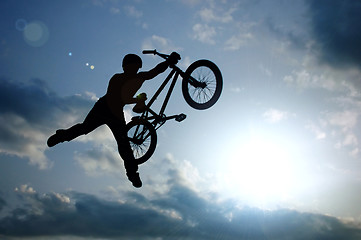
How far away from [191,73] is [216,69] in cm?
69

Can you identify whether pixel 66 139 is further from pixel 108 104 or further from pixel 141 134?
pixel 141 134

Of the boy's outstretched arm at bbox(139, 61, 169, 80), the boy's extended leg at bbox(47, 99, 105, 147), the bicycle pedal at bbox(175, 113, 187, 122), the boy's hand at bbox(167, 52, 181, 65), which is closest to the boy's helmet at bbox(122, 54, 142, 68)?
the boy's outstretched arm at bbox(139, 61, 169, 80)

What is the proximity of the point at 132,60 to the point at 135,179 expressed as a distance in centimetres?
293

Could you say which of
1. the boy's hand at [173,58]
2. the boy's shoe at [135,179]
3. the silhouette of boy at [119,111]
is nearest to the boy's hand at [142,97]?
the silhouette of boy at [119,111]

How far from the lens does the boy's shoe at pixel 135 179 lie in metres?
7.14

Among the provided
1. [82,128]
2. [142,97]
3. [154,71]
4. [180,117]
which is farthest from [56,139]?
[180,117]

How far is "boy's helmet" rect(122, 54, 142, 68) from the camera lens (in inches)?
281

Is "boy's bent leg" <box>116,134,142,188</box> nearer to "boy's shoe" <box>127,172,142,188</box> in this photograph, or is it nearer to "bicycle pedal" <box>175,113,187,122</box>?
"boy's shoe" <box>127,172,142,188</box>

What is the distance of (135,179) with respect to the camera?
716 centimetres

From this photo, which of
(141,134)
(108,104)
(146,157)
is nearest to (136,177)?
(146,157)

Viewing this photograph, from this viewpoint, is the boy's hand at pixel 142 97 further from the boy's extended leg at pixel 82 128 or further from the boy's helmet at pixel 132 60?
the boy's extended leg at pixel 82 128

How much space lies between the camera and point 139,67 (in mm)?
7242

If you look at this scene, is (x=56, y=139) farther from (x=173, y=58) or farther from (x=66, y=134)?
(x=173, y=58)

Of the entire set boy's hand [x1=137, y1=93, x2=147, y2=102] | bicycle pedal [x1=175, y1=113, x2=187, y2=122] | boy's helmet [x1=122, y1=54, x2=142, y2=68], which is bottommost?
bicycle pedal [x1=175, y1=113, x2=187, y2=122]
